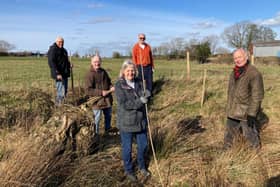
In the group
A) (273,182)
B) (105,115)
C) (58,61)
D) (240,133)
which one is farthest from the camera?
(58,61)

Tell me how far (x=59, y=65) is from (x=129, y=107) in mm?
3991

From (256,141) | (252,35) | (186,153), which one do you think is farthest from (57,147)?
(252,35)

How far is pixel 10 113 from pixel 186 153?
321cm

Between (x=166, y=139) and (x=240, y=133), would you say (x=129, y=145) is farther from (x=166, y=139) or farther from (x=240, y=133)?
(x=240, y=133)

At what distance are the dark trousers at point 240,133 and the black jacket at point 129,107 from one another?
69.0 inches

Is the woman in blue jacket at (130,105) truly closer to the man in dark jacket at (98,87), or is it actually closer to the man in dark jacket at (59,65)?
the man in dark jacket at (98,87)

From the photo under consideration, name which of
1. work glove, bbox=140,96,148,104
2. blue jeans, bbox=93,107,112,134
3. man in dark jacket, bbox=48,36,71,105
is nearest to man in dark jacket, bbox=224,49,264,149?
work glove, bbox=140,96,148,104

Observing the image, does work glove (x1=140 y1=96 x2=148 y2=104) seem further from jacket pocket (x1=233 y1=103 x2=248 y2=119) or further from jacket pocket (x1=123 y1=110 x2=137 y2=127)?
jacket pocket (x1=233 y1=103 x2=248 y2=119)

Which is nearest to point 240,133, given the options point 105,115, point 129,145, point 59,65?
point 129,145

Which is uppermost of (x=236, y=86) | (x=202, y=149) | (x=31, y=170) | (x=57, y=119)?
(x=236, y=86)

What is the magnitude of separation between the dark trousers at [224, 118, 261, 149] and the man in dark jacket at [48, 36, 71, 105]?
12.5 ft

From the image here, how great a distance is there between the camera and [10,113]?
532 cm

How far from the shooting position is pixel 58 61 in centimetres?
702

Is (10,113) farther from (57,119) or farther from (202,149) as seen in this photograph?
(202,149)
